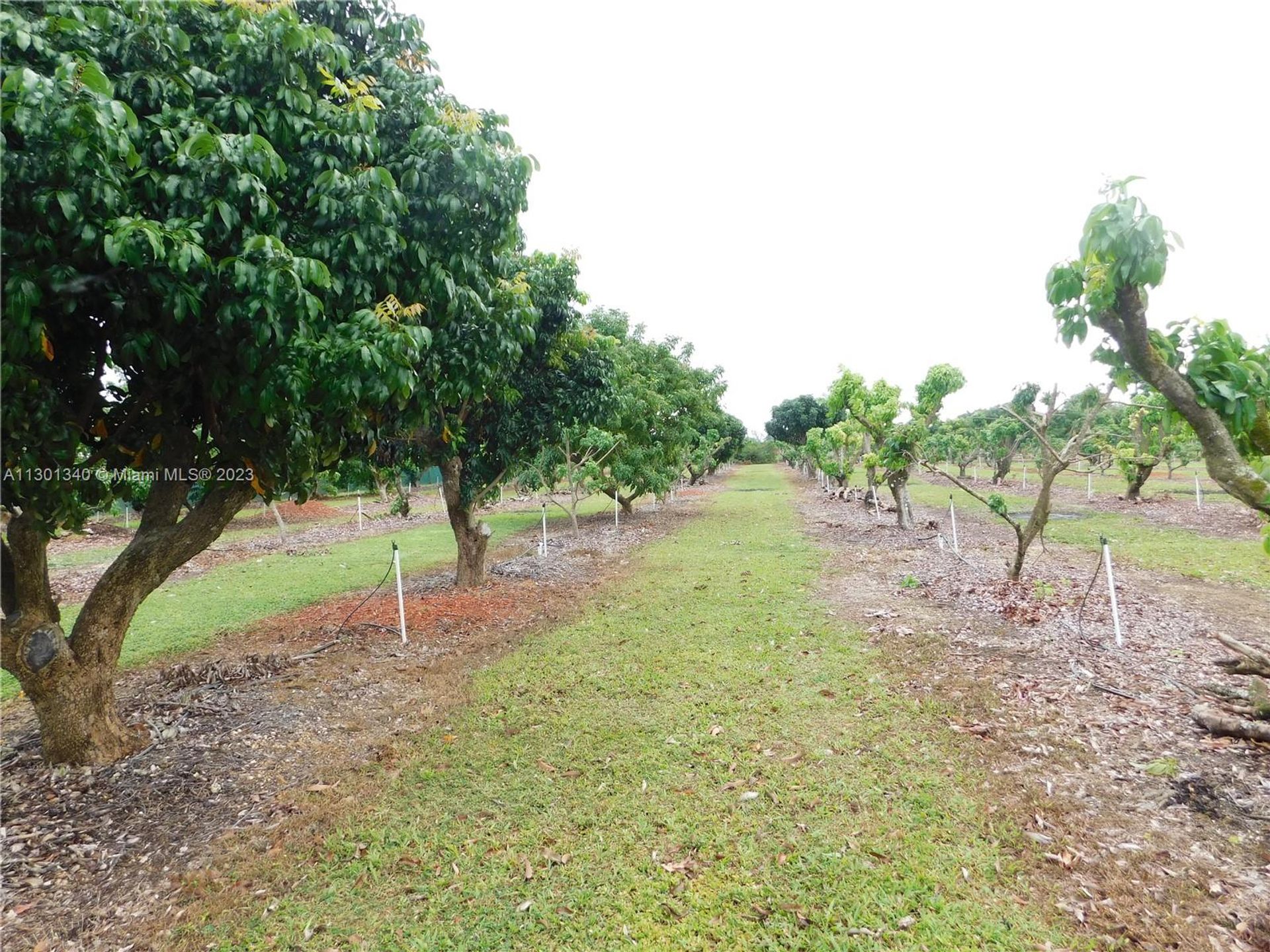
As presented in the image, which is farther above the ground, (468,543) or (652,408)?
(652,408)

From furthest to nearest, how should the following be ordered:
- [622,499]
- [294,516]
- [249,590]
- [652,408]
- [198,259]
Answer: [294,516] < [622,499] < [652,408] < [249,590] < [198,259]

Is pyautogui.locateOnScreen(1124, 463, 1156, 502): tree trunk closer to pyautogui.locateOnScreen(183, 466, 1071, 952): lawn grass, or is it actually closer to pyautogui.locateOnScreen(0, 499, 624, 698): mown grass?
pyautogui.locateOnScreen(183, 466, 1071, 952): lawn grass

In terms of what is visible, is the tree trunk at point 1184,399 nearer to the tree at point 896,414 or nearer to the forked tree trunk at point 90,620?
the forked tree trunk at point 90,620

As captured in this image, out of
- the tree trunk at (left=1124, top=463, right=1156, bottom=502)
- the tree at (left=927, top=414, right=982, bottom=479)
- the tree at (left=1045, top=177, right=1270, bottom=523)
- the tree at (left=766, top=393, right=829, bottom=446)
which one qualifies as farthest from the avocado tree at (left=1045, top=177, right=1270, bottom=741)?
the tree at (left=766, top=393, right=829, bottom=446)

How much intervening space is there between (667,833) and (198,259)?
410cm

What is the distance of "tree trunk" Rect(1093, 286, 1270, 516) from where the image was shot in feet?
9.52

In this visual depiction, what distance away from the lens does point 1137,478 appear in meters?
21.8

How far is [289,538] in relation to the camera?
19.3 metres

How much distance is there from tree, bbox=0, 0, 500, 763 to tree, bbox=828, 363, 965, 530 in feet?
36.5

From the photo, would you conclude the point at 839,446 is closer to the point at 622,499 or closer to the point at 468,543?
the point at 622,499

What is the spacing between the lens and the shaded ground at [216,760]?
10.9ft

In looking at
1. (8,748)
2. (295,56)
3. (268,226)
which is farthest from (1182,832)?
(8,748)

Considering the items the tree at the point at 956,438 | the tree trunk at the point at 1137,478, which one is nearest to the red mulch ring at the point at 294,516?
the tree at the point at 956,438

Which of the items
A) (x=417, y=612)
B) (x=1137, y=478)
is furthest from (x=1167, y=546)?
(x=417, y=612)
